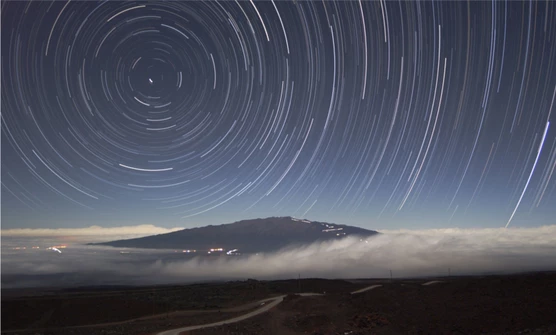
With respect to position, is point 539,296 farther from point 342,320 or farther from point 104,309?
point 104,309

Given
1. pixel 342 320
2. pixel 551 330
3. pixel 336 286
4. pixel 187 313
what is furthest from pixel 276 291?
pixel 551 330

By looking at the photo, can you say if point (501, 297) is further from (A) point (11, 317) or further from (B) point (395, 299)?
(A) point (11, 317)

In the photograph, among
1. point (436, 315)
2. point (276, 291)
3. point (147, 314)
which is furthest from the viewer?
point (276, 291)

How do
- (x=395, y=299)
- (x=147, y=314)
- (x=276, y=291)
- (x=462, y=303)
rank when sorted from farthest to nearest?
(x=276, y=291), (x=147, y=314), (x=395, y=299), (x=462, y=303)

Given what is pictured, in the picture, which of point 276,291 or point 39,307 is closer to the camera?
point 39,307

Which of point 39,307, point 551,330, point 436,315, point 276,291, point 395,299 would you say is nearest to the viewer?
point 551,330

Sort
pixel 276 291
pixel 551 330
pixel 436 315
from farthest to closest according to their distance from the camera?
pixel 276 291
pixel 436 315
pixel 551 330

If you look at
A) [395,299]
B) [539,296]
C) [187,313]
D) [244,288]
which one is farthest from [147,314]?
[539,296]

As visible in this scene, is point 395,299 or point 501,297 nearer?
point 501,297
